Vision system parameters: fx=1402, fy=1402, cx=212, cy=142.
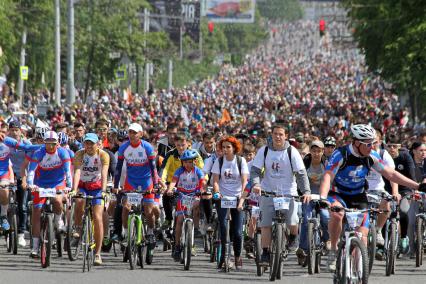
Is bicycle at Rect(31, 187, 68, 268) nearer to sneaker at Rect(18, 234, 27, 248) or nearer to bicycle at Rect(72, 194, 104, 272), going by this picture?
bicycle at Rect(72, 194, 104, 272)

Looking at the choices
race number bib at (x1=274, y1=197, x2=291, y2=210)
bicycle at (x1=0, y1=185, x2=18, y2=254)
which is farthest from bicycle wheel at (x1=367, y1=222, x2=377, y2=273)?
bicycle at (x1=0, y1=185, x2=18, y2=254)

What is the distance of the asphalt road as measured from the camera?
601 inches

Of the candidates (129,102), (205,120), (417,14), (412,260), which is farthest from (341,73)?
(412,260)

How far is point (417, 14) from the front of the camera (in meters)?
32.1

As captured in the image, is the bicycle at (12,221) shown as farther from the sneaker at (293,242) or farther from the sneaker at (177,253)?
the sneaker at (293,242)

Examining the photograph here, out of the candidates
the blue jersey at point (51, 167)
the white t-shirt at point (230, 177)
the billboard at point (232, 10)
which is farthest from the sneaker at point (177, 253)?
the billboard at point (232, 10)

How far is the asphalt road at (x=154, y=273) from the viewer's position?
601 inches

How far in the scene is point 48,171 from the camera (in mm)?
16922

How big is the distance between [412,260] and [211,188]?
2872 mm

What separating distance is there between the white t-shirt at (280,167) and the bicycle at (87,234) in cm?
203

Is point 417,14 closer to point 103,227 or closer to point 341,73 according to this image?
point 103,227

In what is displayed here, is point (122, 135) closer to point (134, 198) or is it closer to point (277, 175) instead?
point (134, 198)

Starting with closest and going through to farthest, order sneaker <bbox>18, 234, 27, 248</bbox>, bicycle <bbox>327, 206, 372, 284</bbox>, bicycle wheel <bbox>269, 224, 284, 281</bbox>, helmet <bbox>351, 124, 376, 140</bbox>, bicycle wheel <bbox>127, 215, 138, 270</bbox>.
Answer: bicycle <bbox>327, 206, 372, 284</bbox>, helmet <bbox>351, 124, 376, 140</bbox>, bicycle wheel <bbox>269, 224, 284, 281</bbox>, bicycle wheel <bbox>127, 215, 138, 270</bbox>, sneaker <bbox>18, 234, 27, 248</bbox>

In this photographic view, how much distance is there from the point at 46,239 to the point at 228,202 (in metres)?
2.17
